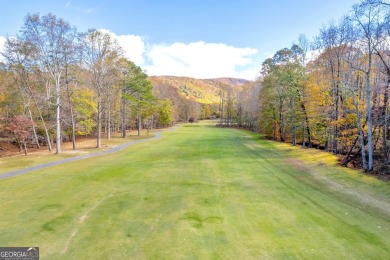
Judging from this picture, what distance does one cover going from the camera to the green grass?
6.66 meters

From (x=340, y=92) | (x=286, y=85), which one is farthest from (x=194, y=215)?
(x=286, y=85)

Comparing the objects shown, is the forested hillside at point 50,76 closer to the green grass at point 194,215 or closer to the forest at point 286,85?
the forest at point 286,85

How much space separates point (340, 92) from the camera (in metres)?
24.1

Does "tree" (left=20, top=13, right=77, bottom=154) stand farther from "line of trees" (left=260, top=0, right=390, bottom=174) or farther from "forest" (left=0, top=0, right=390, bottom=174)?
"line of trees" (left=260, top=0, right=390, bottom=174)

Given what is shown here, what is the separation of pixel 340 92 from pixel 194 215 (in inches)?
862

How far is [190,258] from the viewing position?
6164 millimetres

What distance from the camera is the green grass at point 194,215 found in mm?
6664

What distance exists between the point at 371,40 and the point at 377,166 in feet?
26.5

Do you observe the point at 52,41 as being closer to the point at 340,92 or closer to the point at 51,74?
the point at 51,74

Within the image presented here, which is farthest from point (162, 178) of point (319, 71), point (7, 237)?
point (319, 71)

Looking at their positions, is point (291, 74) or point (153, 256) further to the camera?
point (291, 74)

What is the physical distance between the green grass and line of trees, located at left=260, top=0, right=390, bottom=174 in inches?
216

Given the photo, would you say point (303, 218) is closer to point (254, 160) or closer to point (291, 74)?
point (254, 160)

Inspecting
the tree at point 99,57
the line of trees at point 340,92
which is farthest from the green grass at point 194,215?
the tree at point 99,57
